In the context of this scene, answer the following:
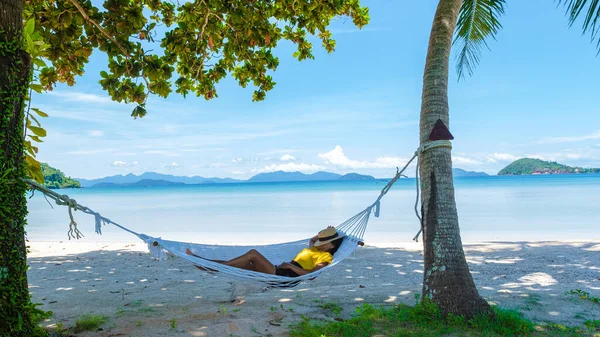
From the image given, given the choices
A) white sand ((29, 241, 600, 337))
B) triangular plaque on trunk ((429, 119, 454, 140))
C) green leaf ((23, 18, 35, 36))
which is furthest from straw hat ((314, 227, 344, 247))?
green leaf ((23, 18, 35, 36))

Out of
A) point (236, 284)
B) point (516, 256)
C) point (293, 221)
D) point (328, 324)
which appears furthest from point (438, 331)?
point (293, 221)

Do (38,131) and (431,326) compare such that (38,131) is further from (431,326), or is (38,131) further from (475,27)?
(475,27)

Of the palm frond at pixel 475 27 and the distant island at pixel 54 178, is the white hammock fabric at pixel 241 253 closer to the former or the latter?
the palm frond at pixel 475 27

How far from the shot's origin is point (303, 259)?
3.39 metres

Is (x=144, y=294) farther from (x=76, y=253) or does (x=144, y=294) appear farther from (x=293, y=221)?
(x=293, y=221)

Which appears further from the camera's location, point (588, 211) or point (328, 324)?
point (588, 211)

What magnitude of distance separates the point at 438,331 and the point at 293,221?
33.8 ft

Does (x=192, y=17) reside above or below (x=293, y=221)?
above

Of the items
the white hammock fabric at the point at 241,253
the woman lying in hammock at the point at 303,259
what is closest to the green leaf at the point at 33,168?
the white hammock fabric at the point at 241,253

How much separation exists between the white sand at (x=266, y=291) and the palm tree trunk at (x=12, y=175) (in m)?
0.50

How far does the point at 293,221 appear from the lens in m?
12.5

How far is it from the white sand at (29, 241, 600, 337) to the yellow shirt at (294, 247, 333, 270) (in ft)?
0.68

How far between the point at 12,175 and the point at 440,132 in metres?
2.07

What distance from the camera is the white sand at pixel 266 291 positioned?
8.34ft
